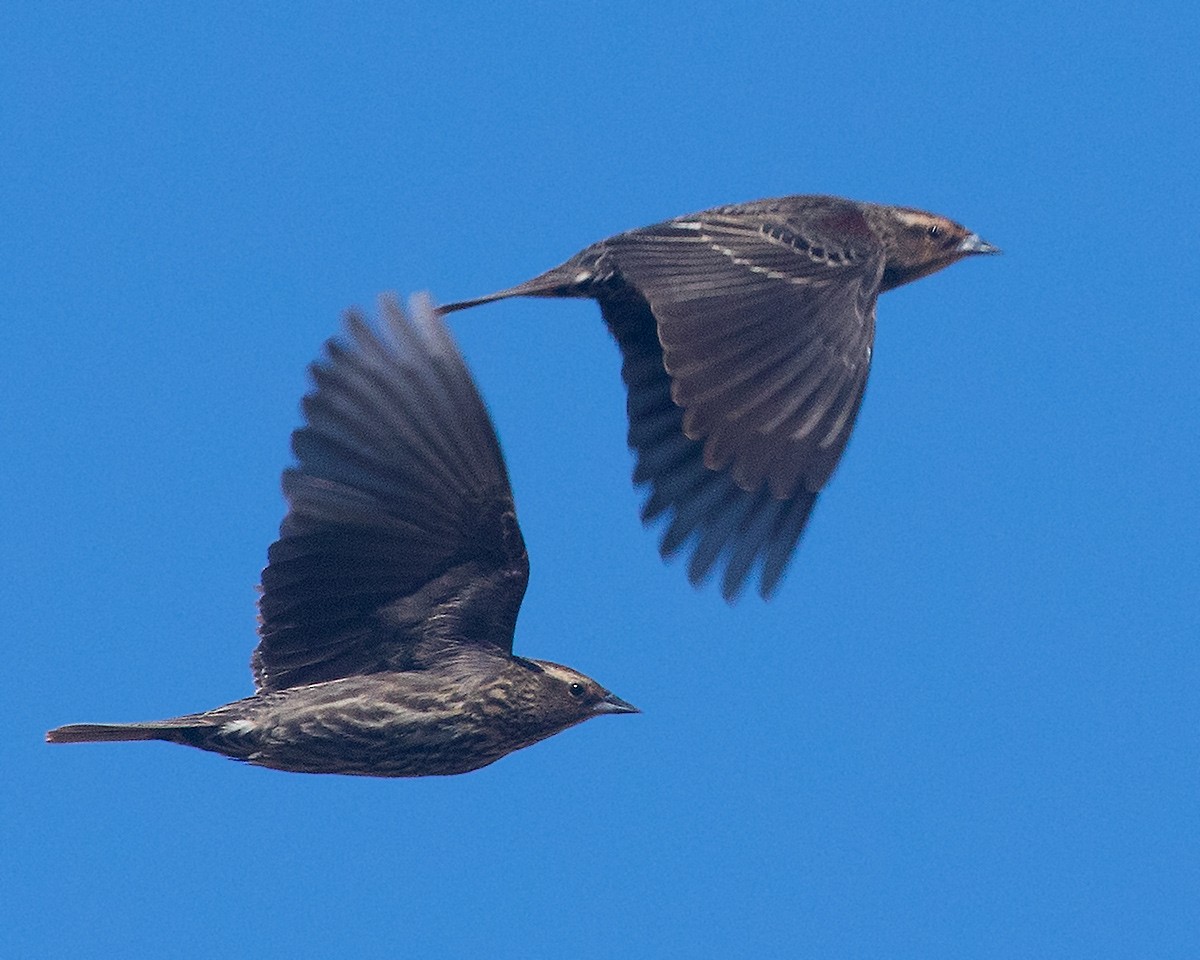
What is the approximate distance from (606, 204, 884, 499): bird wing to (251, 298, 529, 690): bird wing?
81 cm

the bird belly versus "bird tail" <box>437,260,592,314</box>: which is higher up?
"bird tail" <box>437,260,592,314</box>

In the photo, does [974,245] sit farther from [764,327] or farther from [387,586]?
[387,586]

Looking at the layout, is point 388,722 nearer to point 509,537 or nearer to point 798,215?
point 509,537

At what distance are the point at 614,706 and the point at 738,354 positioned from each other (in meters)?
1.45

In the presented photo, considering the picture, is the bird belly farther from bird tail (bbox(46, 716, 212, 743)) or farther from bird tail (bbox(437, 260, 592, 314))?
bird tail (bbox(437, 260, 592, 314))

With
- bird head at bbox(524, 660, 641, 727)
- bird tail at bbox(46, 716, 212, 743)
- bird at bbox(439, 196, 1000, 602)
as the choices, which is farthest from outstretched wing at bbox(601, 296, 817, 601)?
bird tail at bbox(46, 716, 212, 743)

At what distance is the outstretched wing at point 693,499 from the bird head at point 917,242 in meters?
1.33

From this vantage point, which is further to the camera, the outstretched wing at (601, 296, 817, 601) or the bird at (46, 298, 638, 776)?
the outstretched wing at (601, 296, 817, 601)

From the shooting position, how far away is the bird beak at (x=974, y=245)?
10.5 meters

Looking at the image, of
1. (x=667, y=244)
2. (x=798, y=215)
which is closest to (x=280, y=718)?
(x=667, y=244)

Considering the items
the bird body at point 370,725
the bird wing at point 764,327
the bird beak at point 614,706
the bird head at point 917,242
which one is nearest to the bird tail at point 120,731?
the bird body at point 370,725

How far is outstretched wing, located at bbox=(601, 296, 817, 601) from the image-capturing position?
8562mm

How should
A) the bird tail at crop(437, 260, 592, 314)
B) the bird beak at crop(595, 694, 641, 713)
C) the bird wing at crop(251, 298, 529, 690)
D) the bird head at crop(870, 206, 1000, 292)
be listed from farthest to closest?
the bird head at crop(870, 206, 1000, 292), the bird tail at crop(437, 260, 592, 314), the bird beak at crop(595, 694, 641, 713), the bird wing at crop(251, 298, 529, 690)

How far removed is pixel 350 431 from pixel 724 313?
1526 mm
